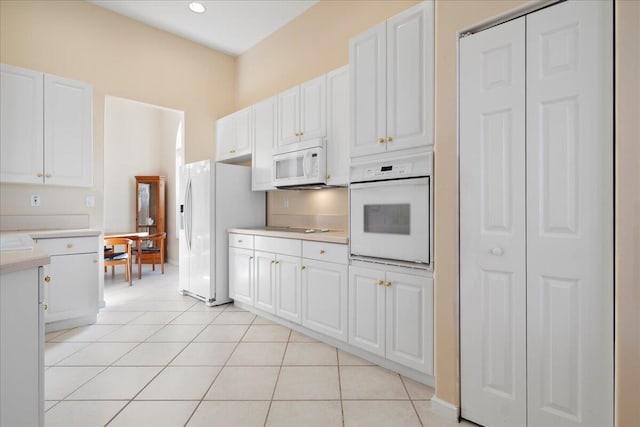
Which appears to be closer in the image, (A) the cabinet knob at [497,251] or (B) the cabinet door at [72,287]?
(A) the cabinet knob at [497,251]

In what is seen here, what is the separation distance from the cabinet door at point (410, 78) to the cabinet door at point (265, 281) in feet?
5.49

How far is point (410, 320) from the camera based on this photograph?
2.05m

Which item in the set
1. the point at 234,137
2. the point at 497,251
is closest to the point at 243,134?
the point at 234,137

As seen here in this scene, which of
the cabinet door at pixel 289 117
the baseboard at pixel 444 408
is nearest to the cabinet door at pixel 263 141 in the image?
the cabinet door at pixel 289 117

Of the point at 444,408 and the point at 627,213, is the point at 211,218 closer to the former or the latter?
the point at 444,408

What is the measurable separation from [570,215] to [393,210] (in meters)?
0.96

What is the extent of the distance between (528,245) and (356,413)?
1.25 m

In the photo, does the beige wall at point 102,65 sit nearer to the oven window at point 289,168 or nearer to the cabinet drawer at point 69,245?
the cabinet drawer at point 69,245

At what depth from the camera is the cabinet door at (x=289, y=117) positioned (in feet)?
10.8

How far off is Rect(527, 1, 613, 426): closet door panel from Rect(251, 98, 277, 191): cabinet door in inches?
103

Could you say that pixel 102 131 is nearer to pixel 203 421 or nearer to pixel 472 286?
pixel 203 421

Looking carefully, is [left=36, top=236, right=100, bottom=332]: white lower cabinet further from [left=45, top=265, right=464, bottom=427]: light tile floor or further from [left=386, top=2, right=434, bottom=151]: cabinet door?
[left=386, top=2, right=434, bottom=151]: cabinet door

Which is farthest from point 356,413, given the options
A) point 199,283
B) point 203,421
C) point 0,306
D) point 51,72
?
point 51,72

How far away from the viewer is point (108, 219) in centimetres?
642
